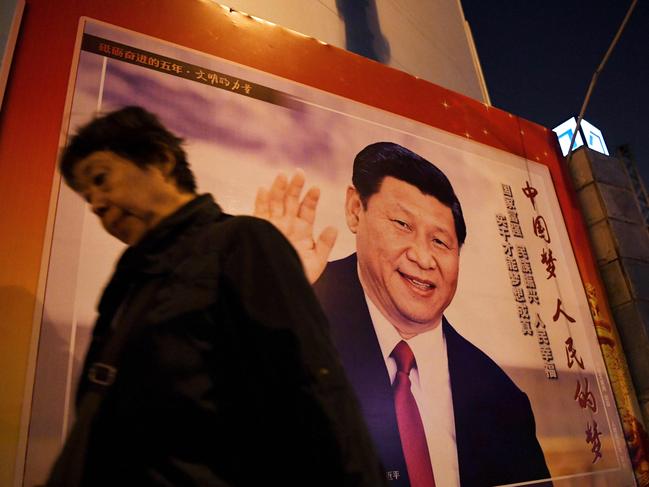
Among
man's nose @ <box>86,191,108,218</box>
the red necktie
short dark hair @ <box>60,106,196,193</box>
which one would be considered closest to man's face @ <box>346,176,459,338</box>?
the red necktie

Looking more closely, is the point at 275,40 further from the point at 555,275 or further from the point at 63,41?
the point at 555,275

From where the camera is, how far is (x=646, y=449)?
1.92 meters

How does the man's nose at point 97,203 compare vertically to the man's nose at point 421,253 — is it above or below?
below

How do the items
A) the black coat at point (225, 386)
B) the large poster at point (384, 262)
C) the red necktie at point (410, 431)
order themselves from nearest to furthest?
the black coat at point (225, 386) → the large poster at point (384, 262) → the red necktie at point (410, 431)

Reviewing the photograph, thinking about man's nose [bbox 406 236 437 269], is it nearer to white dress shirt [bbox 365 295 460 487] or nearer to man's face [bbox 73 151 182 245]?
white dress shirt [bbox 365 295 460 487]

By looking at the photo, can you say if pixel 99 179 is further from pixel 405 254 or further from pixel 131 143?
pixel 405 254

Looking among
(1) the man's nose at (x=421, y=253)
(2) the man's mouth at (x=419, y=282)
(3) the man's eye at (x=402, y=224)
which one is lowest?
(2) the man's mouth at (x=419, y=282)

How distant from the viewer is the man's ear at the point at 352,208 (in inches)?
60.9

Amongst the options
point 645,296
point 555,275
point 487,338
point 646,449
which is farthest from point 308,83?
point 646,449

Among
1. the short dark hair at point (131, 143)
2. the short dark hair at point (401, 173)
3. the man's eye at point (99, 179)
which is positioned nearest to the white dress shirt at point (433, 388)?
the short dark hair at point (401, 173)

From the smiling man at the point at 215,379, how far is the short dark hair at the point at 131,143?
11.9 inches

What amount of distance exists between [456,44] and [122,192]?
2209 millimetres

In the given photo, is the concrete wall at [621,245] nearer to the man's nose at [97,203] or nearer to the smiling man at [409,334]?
the smiling man at [409,334]

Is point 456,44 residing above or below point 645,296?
above
